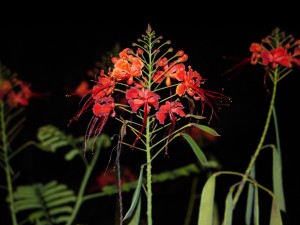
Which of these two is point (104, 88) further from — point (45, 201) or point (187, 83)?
point (45, 201)

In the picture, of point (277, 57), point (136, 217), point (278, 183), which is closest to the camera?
point (136, 217)

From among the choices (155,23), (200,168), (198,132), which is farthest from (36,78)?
(200,168)

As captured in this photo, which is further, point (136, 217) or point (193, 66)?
point (193, 66)

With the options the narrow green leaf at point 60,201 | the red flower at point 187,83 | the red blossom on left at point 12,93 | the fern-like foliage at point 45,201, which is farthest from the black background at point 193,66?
the red flower at point 187,83

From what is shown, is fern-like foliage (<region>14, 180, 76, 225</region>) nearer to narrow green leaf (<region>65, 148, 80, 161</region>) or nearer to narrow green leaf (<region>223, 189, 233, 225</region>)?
narrow green leaf (<region>65, 148, 80, 161</region>)

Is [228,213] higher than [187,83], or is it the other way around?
[187,83]

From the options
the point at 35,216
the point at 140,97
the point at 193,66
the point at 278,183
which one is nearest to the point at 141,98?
the point at 140,97

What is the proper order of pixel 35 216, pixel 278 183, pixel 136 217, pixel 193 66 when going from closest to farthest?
pixel 136 217 → pixel 278 183 → pixel 35 216 → pixel 193 66
